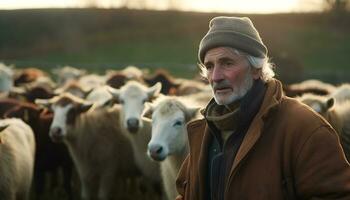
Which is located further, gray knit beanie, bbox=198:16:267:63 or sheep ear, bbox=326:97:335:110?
sheep ear, bbox=326:97:335:110

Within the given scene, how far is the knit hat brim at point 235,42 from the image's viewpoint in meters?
3.25

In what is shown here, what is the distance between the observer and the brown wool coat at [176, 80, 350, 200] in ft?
9.71

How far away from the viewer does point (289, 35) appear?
137ft

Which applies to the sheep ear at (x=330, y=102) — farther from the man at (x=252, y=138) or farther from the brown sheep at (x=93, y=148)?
the man at (x=252, y=138)

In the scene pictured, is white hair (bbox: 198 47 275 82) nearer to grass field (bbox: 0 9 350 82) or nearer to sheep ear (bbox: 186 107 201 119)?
sheep ear (bbox: 186 107 201 119)

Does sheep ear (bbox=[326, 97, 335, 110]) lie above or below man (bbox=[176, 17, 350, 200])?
above

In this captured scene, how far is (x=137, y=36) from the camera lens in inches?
1839

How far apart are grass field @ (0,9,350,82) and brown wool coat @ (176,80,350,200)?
34058mm

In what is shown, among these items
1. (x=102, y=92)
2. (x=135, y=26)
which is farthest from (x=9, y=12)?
(x=102, y=92)

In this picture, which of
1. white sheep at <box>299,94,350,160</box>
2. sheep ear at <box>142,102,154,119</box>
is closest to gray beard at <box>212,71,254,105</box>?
sheep ear at <box>142,102,154,119</box>

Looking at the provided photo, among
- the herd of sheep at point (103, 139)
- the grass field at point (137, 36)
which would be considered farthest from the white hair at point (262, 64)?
the grass field at point (137, 36)

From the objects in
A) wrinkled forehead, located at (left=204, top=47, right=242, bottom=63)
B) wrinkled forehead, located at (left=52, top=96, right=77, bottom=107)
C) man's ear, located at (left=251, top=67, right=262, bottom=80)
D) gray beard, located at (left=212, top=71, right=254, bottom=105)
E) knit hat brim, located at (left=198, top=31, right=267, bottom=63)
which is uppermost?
wrinkled forehead, located at (left=52, top=96, right=77, bottom=107)

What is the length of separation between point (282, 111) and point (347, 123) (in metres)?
4.52

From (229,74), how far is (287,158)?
556 mm
